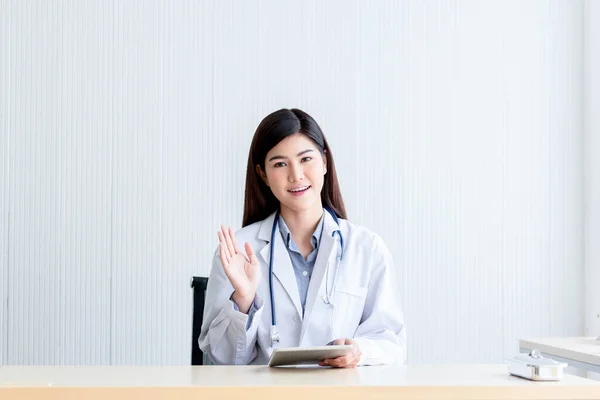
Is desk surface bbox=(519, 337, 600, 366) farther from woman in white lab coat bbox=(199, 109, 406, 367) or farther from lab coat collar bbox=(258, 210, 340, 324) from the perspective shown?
lab coat collar bbox=(258, 210, 340, 324)

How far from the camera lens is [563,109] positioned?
381 centimetres

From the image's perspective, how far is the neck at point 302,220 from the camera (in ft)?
7.93

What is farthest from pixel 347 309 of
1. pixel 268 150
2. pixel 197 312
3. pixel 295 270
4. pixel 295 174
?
pixel 197 312

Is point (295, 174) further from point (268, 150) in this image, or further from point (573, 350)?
point (573, 350)

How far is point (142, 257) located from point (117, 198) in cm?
28

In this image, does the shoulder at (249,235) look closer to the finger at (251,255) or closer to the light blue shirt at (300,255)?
the light blue shirt at (300,255)

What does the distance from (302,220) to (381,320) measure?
389 millimetres

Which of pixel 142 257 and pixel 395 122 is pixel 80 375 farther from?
pixel 395 122

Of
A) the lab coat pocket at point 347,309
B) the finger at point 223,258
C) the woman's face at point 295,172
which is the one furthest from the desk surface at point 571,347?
the finger at point 223,258

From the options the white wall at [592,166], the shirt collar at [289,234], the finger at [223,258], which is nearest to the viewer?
the finger at [223,258]

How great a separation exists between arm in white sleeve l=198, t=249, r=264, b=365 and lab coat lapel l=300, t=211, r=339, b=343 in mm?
151

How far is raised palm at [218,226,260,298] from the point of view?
2.09 metres

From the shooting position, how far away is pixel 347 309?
2295 mm

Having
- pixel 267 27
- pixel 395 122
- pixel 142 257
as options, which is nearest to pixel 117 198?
pixel 142 257
